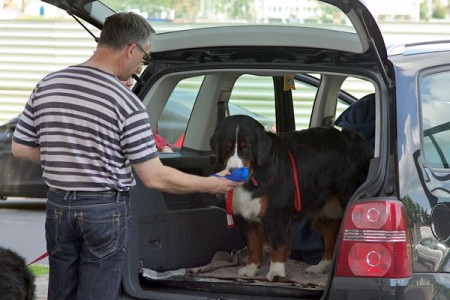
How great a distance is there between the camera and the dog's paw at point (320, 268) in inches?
223

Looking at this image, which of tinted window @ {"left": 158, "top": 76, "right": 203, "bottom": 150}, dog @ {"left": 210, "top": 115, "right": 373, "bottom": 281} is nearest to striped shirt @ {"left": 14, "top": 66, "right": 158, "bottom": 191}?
dog @ {"left": 210, "top": 115, "right": 373, "bottom": 281}

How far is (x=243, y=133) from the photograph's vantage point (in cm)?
519

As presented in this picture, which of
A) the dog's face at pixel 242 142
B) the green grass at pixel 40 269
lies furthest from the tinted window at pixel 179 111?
the green grass at pixel 40 269

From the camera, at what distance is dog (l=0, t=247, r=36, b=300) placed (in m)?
4.22

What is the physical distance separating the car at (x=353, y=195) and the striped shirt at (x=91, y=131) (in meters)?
0.89

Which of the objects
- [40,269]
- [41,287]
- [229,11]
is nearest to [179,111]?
[41,287]

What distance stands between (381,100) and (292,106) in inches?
90.8

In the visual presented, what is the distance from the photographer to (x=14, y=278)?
14.1 ft

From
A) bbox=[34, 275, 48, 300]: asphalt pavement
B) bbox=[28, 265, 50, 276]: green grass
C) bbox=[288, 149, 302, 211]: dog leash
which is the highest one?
bbox=[288, 149, 302, 211]: dog leash

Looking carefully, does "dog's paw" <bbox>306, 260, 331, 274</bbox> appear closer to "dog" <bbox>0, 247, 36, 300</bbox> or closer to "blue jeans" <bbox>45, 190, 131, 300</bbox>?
"blue jeans" <bbox>45, 190, 131, 300</bbox>

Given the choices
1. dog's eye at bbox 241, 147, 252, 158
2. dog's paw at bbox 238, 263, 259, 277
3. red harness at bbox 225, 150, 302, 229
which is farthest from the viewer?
dog's paw at bbox 238, 263, 259, 277

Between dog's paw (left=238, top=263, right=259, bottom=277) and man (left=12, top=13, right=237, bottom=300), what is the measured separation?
121 cm

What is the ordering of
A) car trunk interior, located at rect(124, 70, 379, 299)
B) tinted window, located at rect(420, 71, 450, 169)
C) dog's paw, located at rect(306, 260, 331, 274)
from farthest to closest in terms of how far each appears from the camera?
dog's paw, located at rect(306, 260, 331, 274), car trunk interior, located at rect(124, 70, 379, 299), tinted window, located at rect(420, 71, 450, 169)

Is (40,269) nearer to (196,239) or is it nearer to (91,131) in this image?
(196,239)
